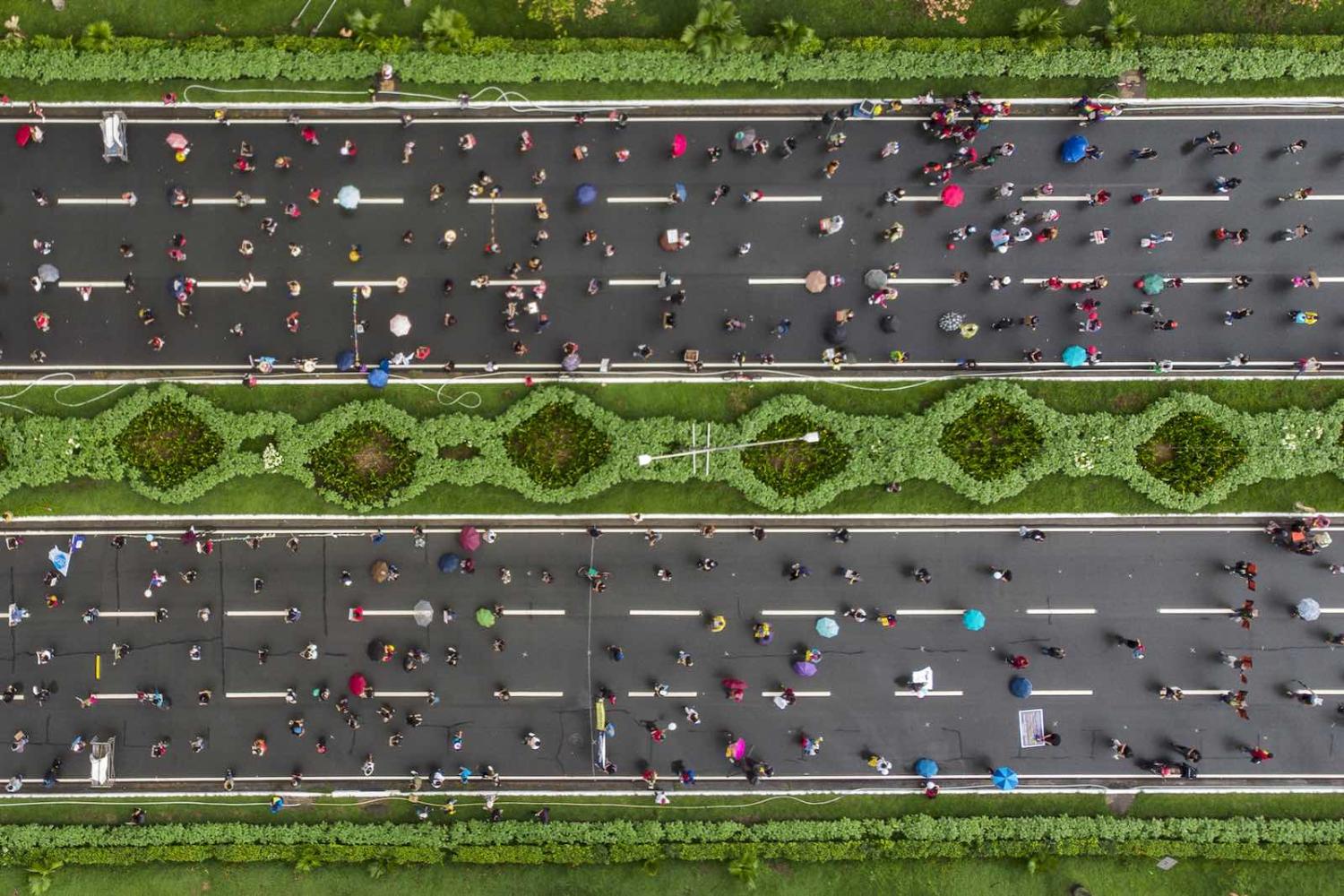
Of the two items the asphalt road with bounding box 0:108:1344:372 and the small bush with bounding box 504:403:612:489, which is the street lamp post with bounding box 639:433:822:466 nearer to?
the small bush with bounding box 504:403:612:489

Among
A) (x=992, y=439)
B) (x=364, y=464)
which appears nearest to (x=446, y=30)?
(x=364, y=464)

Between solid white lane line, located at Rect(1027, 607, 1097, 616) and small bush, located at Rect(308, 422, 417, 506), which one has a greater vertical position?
small bush, located at Rect(308, 422, 417, 506)

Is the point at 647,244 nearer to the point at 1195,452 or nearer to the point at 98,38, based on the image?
the point at 98,38

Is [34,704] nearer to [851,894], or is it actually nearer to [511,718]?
[511,718]

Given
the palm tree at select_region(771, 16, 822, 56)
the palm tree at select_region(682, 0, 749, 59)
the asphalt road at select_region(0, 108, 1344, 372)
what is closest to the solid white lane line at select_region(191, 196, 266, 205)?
the asphalt road at select_region(0, 108, 1344, 372)

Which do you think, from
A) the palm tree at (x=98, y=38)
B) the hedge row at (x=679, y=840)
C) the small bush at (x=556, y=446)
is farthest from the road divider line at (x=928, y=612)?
the palm tree at (x=98, y=38)

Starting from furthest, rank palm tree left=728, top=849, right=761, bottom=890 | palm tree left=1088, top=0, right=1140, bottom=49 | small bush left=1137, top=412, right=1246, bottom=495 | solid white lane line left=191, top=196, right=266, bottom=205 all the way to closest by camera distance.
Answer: solid white lane line left=191, top=196, right=266, bottom=205 < small bush left=1137, top=412, right=1246, bottom=495 < palm tree left=728, top=849, right=761, bottom=890 < palm tree left=1088, top=0, right=1140, bottom=49

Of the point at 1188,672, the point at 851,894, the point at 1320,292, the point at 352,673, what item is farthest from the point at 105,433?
the point at 1320,292

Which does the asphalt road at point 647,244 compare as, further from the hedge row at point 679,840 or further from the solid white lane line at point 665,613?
the hedge row at point 679,840
